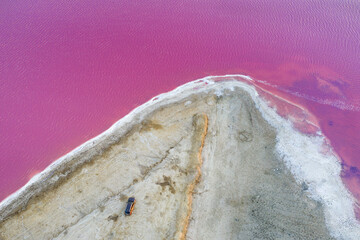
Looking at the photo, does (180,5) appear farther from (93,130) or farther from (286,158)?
(286,158)

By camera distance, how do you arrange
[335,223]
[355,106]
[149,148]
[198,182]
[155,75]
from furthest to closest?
[155,75]
[355,106]
[149,148]
[198,182]
[335,223]

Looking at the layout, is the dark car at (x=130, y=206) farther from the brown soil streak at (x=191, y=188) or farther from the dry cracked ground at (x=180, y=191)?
the brown soil streak at (x=191, y=188)

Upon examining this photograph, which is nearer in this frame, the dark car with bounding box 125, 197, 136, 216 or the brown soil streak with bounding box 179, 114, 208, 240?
the brown soil streak with bounding box 179, 114, 208, 240

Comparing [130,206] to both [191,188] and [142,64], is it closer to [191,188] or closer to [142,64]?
[191,188]

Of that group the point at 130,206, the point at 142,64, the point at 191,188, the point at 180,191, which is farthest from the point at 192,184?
the point at 142,64

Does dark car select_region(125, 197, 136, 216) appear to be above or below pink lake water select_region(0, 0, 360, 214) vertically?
below

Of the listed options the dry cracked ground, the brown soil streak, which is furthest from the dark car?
the brown soil streak

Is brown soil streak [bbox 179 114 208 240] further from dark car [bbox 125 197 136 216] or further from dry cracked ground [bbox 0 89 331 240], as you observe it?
dark car [bbox 125 197 136 216]

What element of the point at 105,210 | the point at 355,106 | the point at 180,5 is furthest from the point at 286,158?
the point at 180,5
